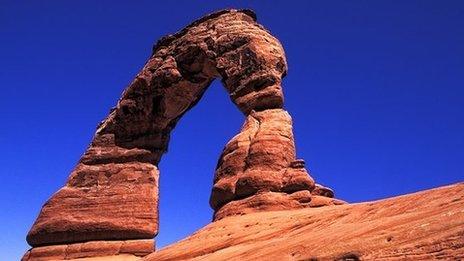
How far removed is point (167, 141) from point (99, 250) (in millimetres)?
7691

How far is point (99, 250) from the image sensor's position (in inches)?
923

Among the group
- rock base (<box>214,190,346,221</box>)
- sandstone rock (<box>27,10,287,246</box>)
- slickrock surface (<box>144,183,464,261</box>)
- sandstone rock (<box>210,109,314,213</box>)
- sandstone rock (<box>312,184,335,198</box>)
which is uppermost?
sandstone rock (<box>27,10,287,246</box>)

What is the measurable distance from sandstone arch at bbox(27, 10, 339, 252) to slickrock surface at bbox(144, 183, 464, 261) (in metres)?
2.32

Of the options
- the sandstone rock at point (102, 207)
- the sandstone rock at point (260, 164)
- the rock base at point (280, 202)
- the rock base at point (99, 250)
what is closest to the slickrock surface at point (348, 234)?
the rock base at point (280, 202)

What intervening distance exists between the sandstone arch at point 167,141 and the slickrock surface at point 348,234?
7.60 ft

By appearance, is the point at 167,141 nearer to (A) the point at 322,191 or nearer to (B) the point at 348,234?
(A) the point at 322,191

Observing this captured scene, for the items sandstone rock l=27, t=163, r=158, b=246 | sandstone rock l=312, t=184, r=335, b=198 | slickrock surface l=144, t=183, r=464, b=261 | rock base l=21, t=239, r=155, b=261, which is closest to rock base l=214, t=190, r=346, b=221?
sandstone rock l=312, t=184, r=335, b=198

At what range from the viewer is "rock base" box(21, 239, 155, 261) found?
900 inches

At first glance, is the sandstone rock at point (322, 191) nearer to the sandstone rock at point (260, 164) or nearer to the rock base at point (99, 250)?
the sandstone rock at point (260, 164)

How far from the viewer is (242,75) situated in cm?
2259

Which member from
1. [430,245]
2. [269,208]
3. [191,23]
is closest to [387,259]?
[430,245]

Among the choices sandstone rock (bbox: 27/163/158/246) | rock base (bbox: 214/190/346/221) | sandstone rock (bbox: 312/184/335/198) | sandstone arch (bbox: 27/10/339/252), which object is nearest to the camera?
rock base (bbox: 214/190/346/221)

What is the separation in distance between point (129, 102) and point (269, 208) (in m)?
14.4

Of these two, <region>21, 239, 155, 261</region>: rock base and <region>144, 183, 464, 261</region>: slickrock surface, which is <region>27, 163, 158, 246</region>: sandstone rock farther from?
<region>144, 183, 464, 261</region>: slickrock surface
